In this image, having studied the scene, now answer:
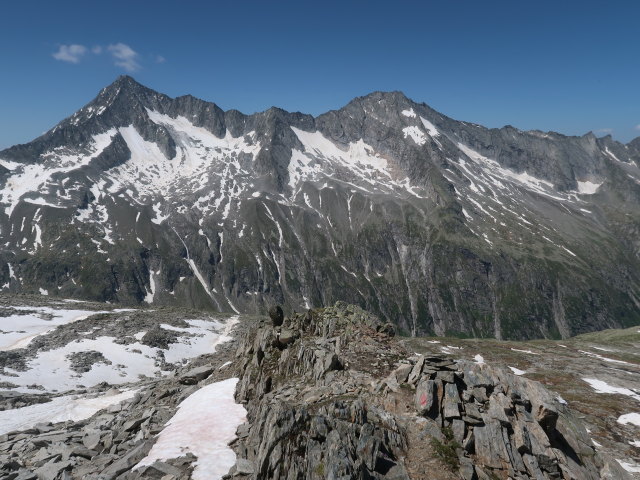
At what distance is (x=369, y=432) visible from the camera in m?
19.2

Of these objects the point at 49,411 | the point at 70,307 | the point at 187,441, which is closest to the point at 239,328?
the point at 70,307

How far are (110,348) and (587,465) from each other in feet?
240

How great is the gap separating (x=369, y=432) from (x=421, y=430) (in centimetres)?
317

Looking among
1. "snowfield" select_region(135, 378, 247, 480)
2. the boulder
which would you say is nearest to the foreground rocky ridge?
"snowfield" select_region(135, 378, 247, 480)

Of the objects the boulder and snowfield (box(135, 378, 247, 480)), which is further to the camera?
the boulder

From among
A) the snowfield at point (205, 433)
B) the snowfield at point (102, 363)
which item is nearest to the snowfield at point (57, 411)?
the snowfield at point (102, 363)

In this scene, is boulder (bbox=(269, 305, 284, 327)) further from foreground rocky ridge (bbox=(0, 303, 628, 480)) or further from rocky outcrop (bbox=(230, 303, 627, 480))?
rocky outcrop (bbox=(230, 303, 627, 480))

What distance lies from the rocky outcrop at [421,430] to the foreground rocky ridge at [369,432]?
55 mm

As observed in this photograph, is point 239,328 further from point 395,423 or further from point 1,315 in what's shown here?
point 395,423

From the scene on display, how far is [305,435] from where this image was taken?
1923 centimetres

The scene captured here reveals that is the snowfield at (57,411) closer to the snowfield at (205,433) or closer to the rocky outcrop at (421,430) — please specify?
the snowfield at (205,433)

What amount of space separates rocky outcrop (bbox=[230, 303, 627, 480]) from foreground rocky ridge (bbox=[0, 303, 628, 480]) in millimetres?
55

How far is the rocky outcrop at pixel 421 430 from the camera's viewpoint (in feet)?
60.1

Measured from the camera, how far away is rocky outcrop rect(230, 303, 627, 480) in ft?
60.1
